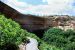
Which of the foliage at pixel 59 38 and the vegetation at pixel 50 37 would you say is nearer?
the vegetation at pixel 50 37

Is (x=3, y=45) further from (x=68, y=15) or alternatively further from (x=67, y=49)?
(x=68, y=15)

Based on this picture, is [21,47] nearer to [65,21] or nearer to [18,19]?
[18,19]

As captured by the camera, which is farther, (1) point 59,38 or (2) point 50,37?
(2) point 50,37

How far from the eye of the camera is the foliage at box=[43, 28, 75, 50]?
40.2ft

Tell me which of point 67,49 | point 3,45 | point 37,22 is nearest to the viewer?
point 3,45

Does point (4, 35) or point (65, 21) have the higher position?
point (4, 35)

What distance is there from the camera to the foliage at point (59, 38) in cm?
1224

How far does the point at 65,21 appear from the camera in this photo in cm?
1658

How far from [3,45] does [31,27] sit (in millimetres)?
9327

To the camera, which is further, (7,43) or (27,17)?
(27,17)

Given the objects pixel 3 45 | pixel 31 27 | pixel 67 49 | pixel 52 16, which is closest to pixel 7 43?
pixel 3 45

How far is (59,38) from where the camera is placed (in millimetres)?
12562

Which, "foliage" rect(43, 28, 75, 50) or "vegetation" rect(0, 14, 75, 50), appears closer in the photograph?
"vegetation" rect(0, 14, 75, 50)

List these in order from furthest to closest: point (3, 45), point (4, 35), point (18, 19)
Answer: point (18, 19) → point (4, 35) → point (3, 45)
